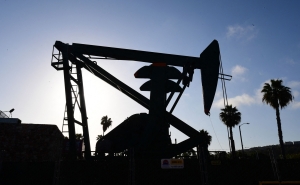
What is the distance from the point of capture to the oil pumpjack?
44.0 ft

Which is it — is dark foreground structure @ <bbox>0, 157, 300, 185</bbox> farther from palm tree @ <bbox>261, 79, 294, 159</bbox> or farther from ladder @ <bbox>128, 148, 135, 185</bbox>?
palm tree @ <bbox>261, 79, 294, 159</bbox>

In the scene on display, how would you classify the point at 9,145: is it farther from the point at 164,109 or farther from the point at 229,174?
the point at 229,174

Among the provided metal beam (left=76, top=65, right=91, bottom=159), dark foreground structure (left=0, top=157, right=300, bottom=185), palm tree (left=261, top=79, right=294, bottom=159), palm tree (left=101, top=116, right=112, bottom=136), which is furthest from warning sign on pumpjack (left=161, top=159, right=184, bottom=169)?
palm tree (left=101, top=116, right=112, bottom=136)

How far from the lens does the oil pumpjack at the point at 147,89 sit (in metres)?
13.4

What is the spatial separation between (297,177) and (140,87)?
31.8 ft

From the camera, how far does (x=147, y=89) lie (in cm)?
1541

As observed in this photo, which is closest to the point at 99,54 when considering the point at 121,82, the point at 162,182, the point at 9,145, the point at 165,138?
the point at 121,82

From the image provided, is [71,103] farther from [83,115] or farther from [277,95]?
[277,95]

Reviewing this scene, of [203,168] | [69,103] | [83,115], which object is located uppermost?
[69,103]

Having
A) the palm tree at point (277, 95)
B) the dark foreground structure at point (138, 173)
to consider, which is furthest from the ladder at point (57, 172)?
the palm tree at point (277, 95)

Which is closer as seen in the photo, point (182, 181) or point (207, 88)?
point (182, 181)

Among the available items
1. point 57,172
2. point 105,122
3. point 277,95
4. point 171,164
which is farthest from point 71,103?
point 105,122

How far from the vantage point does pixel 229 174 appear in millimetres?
9086

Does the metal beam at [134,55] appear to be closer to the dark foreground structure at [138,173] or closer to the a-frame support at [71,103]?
the a-frame support at [71,103]
